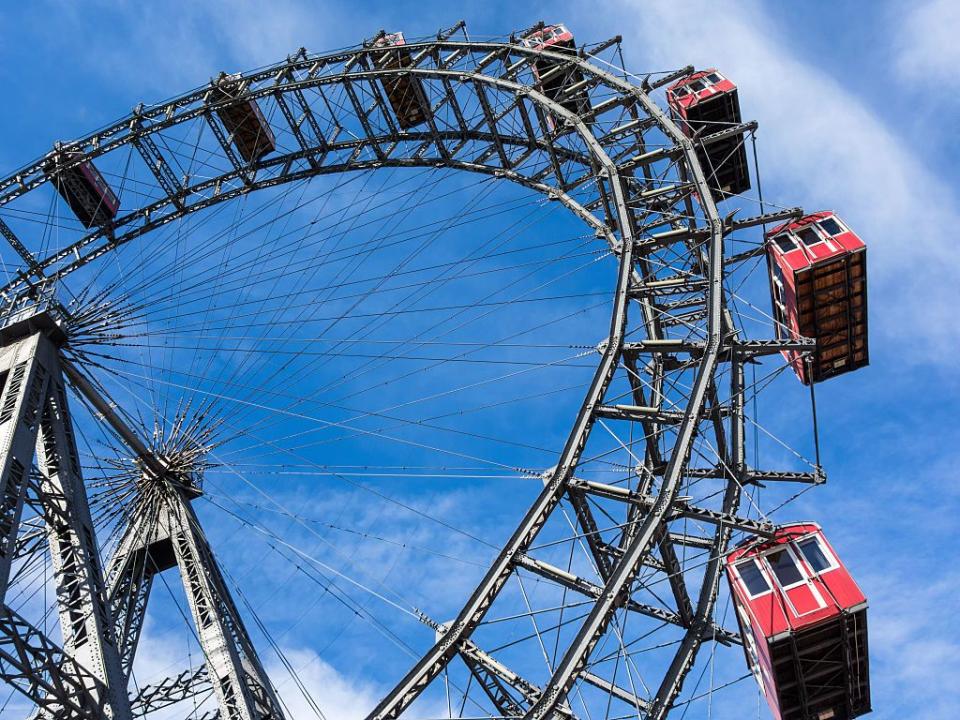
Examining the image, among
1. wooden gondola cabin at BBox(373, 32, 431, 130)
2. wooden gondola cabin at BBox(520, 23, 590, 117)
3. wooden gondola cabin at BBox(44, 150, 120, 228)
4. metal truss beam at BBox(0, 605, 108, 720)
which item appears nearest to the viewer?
metal truss beam at BBox(0, 605, 108, 720)

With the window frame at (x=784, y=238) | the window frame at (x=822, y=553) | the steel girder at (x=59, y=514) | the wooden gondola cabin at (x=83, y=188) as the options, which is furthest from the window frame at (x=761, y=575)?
the wooden gondola cabin at (x=83, y=188)

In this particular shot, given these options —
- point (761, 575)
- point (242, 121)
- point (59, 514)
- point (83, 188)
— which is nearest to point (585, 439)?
point (761, 575)

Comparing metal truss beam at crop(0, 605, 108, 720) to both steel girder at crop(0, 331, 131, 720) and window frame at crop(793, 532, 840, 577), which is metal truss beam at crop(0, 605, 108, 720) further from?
window frame at crop(793, 532, 840, 577)

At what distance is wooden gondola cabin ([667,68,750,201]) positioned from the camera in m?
28.8

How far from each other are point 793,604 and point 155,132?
20.5 metres

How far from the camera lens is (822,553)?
20219 millimetres

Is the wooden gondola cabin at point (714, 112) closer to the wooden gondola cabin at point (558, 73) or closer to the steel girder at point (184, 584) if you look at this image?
the wooden gondola cabin at point (558, 73)

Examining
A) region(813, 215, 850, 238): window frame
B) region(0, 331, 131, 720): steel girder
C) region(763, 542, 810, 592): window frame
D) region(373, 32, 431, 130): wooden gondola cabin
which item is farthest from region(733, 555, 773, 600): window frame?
region(373, 32, 431, 130): wooden gondola cabin

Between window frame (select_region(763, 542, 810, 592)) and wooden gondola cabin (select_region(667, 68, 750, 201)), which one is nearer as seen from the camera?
window frame (select_region(763, 542, 810, 592))

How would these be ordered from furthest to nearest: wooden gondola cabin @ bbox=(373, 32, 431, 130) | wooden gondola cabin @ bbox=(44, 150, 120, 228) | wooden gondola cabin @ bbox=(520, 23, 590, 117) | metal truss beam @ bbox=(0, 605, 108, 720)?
1. wooden gondola cabin @ bbox=(44, 150, 120, 228)
2. wooden gondola cabin @ bbox=(373, 32, 431, 130)
3. wooden gondola cabin @ bbox=(520, 23, 590, 117)
4. metal truss beam @ bbox=(0, 605, 108, 720)

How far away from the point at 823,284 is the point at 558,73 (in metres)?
9.04

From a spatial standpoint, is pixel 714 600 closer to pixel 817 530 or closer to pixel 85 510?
pixel 817 530

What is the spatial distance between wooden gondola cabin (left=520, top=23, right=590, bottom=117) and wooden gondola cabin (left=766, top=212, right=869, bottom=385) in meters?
5.98

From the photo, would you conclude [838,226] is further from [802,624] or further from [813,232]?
[802,624]
